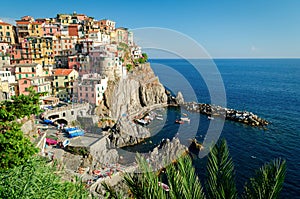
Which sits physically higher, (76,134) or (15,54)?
(15,54)

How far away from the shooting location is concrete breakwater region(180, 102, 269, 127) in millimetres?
37656

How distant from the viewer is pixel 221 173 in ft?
10.9

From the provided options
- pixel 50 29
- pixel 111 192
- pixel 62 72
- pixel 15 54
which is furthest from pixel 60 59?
pixel 111 192

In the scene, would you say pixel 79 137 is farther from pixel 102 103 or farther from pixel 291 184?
pixel 291 184

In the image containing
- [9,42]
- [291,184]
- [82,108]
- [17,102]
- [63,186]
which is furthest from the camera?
[9,42]

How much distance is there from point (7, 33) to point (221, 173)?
1939 inches

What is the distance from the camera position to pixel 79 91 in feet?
116

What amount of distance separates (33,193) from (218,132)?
32330 millimetres

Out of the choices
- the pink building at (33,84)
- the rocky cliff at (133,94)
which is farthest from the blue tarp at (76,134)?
the pink building at (33,84)

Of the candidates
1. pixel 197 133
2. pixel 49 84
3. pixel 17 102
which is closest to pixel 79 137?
pixel 49 84

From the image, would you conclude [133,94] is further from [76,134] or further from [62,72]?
[76,134]

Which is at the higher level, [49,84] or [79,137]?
[49,84]

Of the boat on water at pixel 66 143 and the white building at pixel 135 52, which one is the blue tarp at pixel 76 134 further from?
the white building at pixel 135 52

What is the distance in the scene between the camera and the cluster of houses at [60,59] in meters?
32.1
